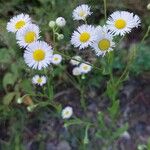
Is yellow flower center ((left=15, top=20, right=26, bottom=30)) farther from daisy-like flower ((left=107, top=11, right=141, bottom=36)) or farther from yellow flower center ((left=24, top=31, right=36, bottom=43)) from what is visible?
daisy-like flower ((left=107, top=11, right=141, bottom=36))

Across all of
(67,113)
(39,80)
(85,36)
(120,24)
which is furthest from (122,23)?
(67,113)

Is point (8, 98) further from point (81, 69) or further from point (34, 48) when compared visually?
point (34, 48)

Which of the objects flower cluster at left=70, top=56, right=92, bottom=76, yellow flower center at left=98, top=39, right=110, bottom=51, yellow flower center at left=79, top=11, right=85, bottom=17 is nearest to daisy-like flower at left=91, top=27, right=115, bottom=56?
yellow flower center at left=98, top=39, right=110, bottom=51

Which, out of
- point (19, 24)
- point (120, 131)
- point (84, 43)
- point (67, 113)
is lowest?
point (120, 131)

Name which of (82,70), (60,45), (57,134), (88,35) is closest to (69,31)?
(60,45)

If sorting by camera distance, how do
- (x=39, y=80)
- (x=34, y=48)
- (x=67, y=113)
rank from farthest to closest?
1. (x=67, y=113)
2. (x=39, y=80)
3. (x=34, y=48)

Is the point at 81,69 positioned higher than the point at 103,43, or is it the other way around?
the point at 81,69
